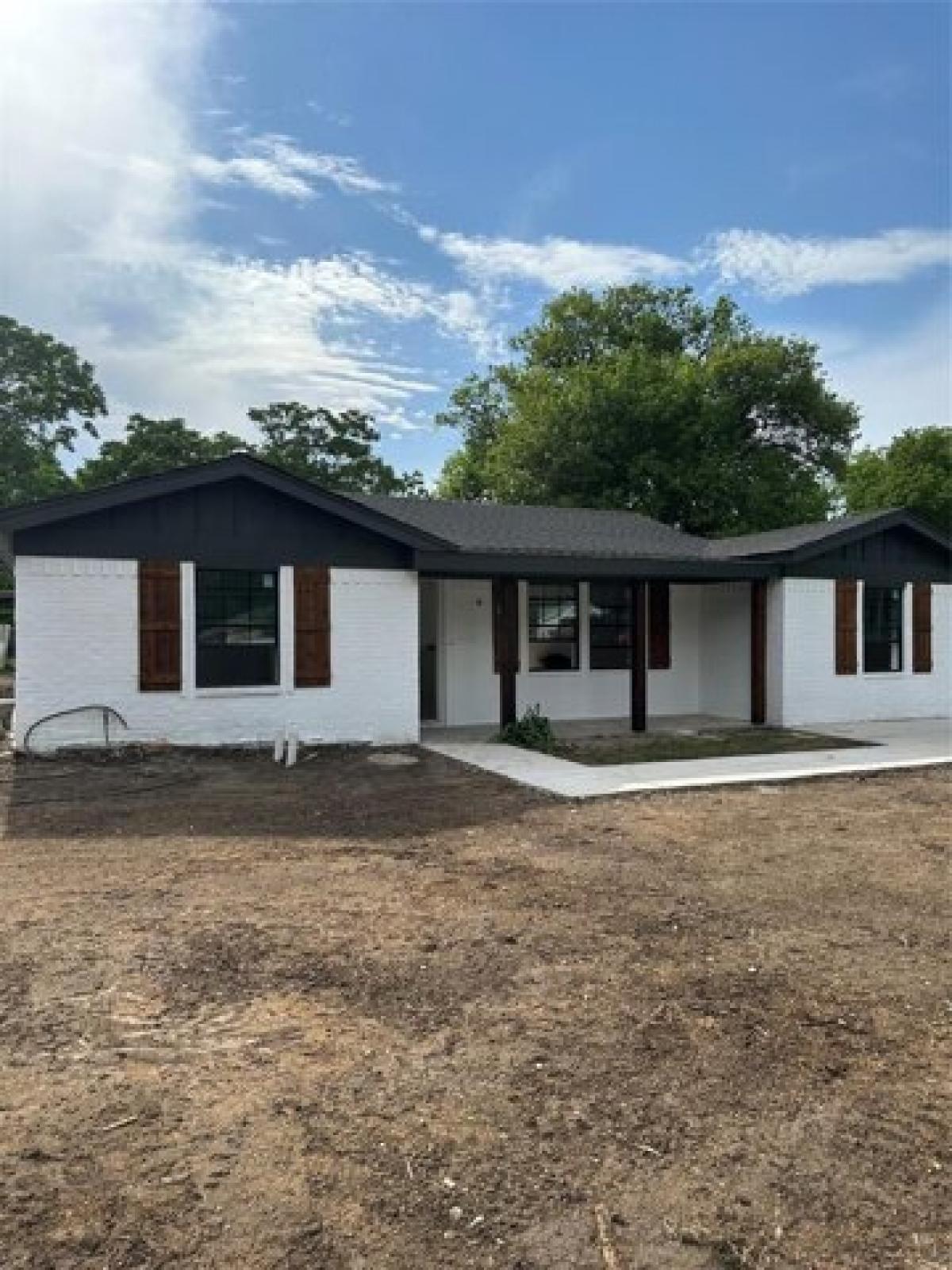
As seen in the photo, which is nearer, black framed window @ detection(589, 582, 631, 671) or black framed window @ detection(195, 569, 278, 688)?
black framed window @ detection(195, 569, 278, 688)

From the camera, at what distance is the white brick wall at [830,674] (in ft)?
45.0

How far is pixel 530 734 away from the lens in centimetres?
1164

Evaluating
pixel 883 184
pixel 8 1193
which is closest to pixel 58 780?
pixel 8 1193

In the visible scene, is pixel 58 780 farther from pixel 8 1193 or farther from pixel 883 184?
pixel 883 184

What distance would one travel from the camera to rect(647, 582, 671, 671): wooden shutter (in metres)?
15.0

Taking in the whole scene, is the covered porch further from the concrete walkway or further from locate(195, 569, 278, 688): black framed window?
locate(195, 569, 278, 688): black framed window

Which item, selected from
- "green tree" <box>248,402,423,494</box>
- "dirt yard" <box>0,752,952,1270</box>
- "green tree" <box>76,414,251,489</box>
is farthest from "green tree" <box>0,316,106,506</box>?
"dirt yard" <box>0,752,952,1270</box>

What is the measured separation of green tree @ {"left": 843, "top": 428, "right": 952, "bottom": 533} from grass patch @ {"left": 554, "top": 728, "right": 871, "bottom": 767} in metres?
22.3

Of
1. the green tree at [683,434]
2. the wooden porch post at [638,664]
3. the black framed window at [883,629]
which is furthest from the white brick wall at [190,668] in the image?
the green tree at [683,434]

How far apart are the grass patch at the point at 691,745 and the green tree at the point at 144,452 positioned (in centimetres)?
2552

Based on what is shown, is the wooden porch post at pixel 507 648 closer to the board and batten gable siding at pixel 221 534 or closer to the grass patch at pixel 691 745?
the grass patch at pixel 691 745

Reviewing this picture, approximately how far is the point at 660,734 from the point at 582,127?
9.73m

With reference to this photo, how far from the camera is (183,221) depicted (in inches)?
560

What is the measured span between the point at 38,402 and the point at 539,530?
28286mm
